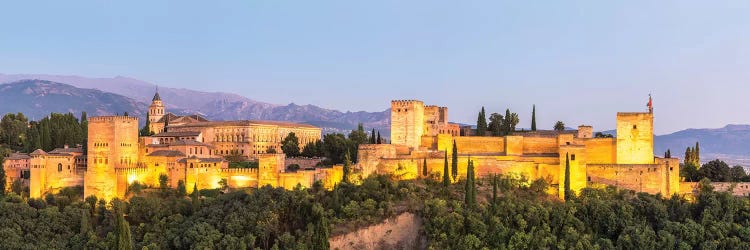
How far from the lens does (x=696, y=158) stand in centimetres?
5056

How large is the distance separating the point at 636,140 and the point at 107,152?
31.2 meters

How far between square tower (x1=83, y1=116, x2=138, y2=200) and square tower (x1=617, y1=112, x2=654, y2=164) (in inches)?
1147

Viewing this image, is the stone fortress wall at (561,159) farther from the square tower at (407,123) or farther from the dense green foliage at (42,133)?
the dense green foliage at (42,133)

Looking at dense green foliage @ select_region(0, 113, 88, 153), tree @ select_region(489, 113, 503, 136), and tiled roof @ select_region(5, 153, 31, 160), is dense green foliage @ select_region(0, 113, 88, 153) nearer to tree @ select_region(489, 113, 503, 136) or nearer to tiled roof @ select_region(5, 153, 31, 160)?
tiled roof @ select_region(5, 153, 31, 160)

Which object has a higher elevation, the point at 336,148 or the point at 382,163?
the point at 336,148

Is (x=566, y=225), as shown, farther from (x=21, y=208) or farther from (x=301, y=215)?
(x=21, y=208)

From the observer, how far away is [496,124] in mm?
55250

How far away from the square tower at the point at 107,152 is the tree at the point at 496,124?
2592 cm

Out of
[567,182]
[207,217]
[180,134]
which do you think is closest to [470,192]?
[567,182]

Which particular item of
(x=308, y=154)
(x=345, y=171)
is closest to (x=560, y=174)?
(x=345, y=171)

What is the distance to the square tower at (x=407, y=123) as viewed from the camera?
47000 mm

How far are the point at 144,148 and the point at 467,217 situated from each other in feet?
69.7

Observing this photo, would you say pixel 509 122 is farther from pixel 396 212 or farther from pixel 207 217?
pixel 207 217

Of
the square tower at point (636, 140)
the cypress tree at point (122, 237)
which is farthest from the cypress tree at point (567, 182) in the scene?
the cypress tree at point (122, 237)
